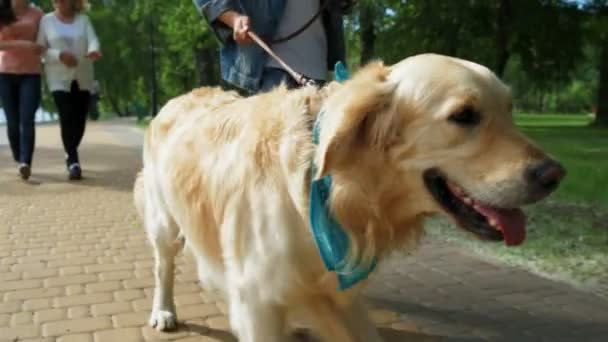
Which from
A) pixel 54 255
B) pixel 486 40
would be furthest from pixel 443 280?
pixel 486 40

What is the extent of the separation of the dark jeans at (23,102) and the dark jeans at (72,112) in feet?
0.98

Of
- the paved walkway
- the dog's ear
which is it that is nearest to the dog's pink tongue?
the dog's ear

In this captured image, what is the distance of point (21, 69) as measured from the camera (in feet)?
27.8

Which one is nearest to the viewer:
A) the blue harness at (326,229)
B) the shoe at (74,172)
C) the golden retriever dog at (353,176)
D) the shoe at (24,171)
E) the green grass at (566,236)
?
the golden retriever dog at (353,176)

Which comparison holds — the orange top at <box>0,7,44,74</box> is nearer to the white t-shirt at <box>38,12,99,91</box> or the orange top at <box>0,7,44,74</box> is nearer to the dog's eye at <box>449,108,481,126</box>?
the white t-shirt at <box>38,12,99,91</box>

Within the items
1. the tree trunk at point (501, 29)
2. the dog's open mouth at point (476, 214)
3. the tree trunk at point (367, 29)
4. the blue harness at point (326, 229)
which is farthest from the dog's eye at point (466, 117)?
the tree trunk at point (501, 29)

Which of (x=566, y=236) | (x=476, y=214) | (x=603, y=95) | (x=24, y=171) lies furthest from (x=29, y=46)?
(x=603, y=95)

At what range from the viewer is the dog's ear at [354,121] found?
7.59 feet

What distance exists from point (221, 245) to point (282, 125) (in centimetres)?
65

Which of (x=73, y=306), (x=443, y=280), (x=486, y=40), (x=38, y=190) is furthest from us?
(x=486, y=40)

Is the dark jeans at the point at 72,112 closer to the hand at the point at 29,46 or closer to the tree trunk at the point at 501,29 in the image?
the hand at the point at 29,46

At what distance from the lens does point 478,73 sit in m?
2.37

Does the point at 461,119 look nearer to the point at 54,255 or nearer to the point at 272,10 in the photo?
the point at 272,10

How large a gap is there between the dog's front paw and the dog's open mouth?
1.97 metres
